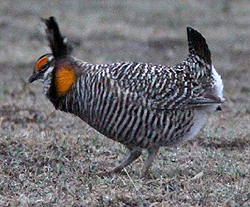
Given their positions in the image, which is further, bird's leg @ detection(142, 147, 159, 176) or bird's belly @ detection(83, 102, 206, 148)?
bird's leg @ detection(142, 147, 159, 176)

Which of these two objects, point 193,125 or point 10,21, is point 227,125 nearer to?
point 193,125

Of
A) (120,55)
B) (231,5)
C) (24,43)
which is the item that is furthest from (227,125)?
(231,5)

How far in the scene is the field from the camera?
495 cm

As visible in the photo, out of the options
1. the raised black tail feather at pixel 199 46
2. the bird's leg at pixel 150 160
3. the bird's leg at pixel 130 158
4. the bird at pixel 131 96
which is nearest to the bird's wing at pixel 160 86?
Answer: the bird at pixel 131 96

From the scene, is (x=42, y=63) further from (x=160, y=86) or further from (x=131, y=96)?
(x=160, y=86)

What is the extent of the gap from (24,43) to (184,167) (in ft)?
25.3

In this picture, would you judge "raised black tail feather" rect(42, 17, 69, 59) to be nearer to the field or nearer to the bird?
the bird

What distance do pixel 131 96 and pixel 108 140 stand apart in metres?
1.53

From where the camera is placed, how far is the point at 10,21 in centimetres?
1473

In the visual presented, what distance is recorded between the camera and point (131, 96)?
551 centimetres

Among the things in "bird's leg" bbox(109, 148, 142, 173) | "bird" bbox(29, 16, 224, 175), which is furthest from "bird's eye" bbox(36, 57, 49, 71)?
"bird's leg" bbox(109, 148, 142, 173)

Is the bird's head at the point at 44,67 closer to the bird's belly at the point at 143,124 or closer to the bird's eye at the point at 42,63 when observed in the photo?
the bird's eye at the point at 42,63

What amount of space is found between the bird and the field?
1.03ft

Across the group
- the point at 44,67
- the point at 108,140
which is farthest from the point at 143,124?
the point at 108,140
